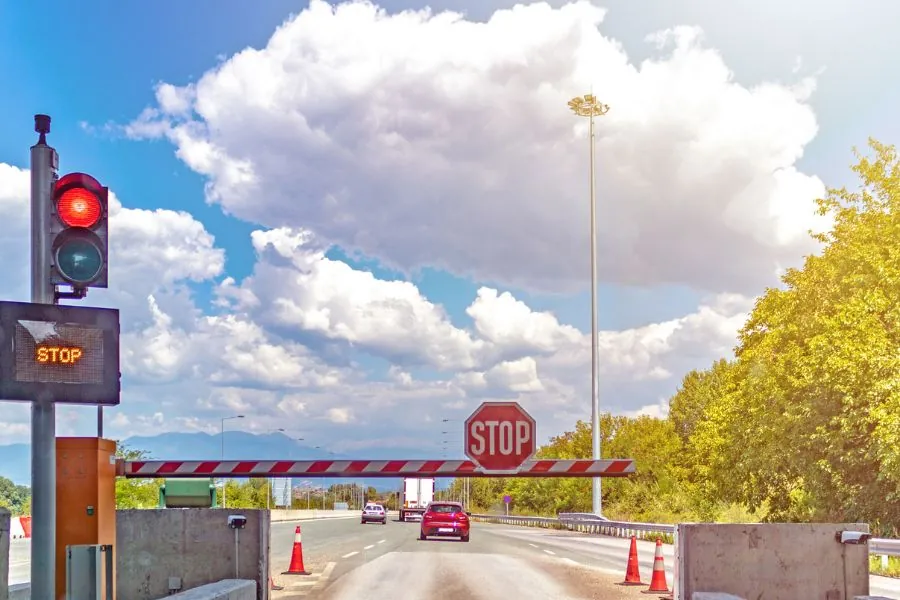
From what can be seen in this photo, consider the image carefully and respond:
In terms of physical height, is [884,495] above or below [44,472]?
below

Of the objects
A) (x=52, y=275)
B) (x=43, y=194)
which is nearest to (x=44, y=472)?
(x=52, y=275)

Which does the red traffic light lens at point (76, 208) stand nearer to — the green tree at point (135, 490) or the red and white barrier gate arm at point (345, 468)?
the red and white barrier gate arm at point (345, 468)

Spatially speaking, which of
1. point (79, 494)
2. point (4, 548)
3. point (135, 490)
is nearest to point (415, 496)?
point (135, 490)

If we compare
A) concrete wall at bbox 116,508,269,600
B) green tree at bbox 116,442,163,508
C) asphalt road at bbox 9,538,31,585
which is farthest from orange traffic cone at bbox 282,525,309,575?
green tree at bbox 116,442,163,508

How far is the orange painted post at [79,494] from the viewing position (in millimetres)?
9055

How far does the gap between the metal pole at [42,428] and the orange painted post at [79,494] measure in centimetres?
167

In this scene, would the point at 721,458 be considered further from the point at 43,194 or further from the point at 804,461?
the point at 43,194

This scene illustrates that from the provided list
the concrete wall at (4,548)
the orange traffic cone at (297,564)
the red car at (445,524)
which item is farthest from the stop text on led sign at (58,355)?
the red car at (445,524)

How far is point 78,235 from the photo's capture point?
7.78 m

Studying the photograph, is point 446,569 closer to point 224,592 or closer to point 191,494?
point 191,494

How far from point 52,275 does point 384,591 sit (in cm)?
1148

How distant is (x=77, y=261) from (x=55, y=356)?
0.74 m

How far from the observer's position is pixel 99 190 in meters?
7.93

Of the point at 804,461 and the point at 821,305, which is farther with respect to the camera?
the point at 821,305
